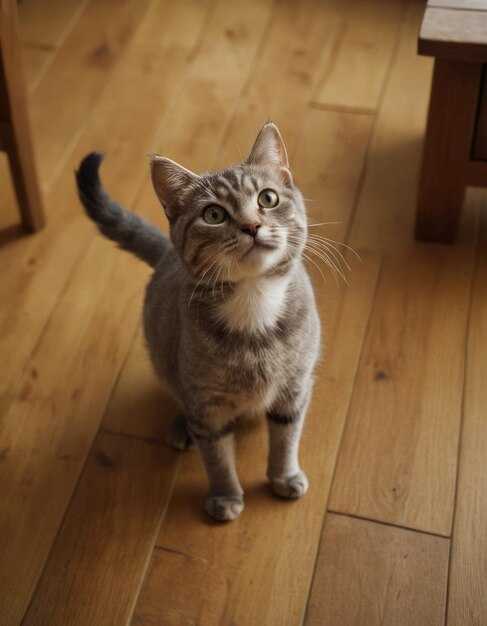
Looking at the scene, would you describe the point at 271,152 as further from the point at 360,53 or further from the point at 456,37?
the point at 360,53

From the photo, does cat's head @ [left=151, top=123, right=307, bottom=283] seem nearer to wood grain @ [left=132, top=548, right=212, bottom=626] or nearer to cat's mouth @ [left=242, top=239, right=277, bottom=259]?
cat's mouth @ [left=242, top=239, right=277, bottom=259]

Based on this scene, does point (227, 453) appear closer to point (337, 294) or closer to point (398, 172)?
point (337, 294)

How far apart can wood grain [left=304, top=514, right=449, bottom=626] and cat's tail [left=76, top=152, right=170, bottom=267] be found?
1.91 feet

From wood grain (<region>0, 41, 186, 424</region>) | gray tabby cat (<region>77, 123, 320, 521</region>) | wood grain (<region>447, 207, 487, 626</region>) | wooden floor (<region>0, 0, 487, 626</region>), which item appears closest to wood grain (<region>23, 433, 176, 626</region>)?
wooden floor (<region>0, 0, 487, 626</region>)

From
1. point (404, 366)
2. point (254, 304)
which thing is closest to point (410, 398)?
point (404, 366)

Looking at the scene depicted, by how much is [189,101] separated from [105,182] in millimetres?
344

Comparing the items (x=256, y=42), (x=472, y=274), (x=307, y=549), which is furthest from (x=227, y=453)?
(x=256, y=42)

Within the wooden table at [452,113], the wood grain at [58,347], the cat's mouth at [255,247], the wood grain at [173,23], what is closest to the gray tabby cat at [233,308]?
the cat's mouth at [255,247]

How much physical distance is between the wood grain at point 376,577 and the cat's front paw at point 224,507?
0.51ft

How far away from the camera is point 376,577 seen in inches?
53.6

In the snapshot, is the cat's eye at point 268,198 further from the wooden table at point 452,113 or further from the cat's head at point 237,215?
the wooden table at point 452,113

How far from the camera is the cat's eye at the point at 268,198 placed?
1201 millimetres

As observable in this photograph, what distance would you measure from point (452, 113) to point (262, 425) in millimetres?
714

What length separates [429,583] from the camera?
1345 millimetres
